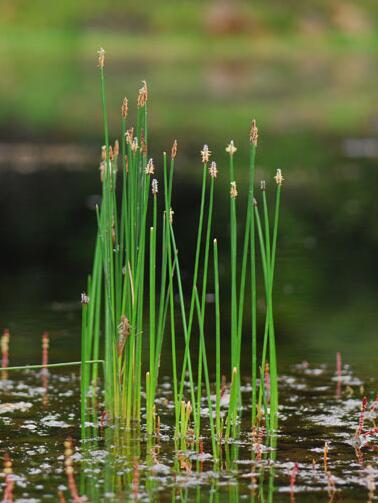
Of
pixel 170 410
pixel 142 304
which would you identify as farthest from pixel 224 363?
pixel 142 304

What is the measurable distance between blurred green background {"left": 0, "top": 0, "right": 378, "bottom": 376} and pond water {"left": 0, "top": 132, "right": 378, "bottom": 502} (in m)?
0.06

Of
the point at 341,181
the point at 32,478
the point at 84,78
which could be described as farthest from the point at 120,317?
the point at 84,78

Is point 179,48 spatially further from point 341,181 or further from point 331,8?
point 341,181

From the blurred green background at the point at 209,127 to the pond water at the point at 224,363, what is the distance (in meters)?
0.06

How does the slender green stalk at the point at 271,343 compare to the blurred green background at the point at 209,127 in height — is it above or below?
below

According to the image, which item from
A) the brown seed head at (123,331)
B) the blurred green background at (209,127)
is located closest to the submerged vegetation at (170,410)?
the brown seed head at (123,331)

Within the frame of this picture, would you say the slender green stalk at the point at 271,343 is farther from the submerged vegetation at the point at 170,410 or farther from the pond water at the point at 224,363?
the pond water at the point at 224,363

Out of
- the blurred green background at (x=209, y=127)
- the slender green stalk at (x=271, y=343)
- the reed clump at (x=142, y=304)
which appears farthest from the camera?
the blurred green background at (x=209, y=127)

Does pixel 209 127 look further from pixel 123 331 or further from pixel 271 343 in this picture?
pixel 271 343

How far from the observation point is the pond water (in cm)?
793

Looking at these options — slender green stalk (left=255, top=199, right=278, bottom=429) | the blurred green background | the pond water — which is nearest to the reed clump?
slender green stalk (left=255, top=199, right=278, bottom=429)

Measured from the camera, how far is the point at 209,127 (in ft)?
124

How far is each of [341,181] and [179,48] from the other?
2329 inches

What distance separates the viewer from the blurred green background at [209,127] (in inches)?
604
